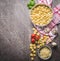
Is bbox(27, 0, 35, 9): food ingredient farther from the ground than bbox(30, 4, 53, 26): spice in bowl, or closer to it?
farther from the ground

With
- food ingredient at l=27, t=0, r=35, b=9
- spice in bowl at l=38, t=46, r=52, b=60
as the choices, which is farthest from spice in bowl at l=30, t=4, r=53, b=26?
spice in bowl at l=38, t=46, r=52, b=60

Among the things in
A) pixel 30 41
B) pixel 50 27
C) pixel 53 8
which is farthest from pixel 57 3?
pixel 30 41

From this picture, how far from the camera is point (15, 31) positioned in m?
3.24

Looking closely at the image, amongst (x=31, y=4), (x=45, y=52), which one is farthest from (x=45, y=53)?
(x=31, y=4)

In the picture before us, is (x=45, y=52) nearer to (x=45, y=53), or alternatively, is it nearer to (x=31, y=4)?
(x=45, y=53)

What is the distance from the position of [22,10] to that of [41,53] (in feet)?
1.83

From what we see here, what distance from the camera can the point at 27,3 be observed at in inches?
130

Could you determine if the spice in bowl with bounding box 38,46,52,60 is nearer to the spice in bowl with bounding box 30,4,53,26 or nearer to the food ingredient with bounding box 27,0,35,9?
the spice in bowl with bounding box 30,4,53,26

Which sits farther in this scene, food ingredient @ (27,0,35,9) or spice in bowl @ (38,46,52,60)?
food ingredient @ (27,0,35,9)

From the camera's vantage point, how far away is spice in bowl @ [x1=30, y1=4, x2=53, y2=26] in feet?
10.4

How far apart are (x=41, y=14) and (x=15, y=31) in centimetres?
35

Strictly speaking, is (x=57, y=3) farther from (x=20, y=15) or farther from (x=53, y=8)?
(x=20, y=15)

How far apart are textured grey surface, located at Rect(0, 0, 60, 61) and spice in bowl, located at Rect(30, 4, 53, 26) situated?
10cm

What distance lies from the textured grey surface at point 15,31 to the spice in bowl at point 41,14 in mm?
99
